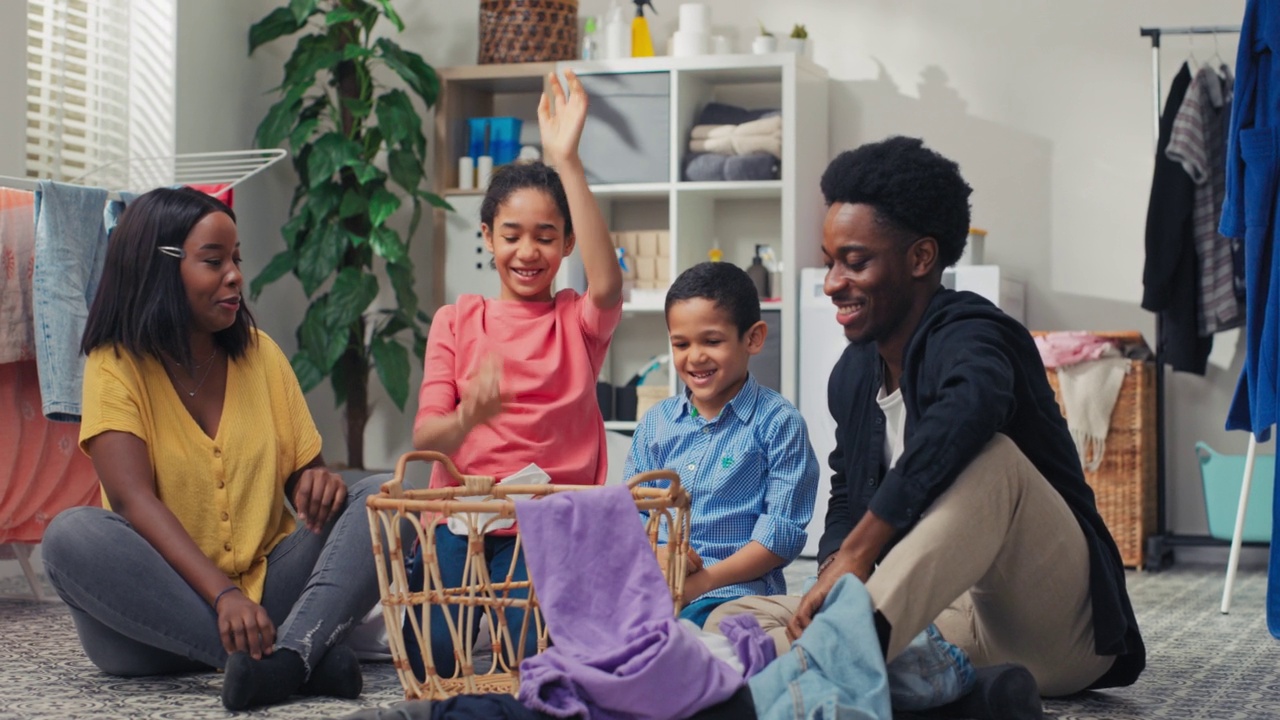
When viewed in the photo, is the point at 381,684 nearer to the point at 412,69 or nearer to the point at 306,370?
the point at 306,370

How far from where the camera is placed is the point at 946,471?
1.51 m

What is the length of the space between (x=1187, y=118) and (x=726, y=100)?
1.42 meters

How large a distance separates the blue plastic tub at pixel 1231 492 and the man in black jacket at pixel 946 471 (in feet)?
6.80

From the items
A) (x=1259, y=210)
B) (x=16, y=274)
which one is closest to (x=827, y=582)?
(x=1259, y=210)

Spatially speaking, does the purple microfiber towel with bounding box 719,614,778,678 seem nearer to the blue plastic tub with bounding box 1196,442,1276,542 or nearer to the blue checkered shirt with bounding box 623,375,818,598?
the blue checkered shirt with bounding box 623,375,818,598

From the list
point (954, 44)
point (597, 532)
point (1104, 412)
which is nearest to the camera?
point (597, 532)

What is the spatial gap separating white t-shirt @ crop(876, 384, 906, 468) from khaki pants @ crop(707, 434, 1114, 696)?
211 millimetres

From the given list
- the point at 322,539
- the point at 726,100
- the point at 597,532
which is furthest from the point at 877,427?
the point at 726,100

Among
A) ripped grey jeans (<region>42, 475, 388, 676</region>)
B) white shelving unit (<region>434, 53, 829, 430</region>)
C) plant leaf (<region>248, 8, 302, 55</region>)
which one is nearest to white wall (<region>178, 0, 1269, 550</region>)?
plant leaf (<region>248, 8, 302, 55</region>)

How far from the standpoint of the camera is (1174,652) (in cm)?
236

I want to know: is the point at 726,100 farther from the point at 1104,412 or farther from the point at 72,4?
the point at 72,4

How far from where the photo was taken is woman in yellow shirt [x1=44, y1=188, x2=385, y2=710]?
1854 millimetres

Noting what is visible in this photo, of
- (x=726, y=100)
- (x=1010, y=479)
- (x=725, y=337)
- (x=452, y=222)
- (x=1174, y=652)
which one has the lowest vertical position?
(x=1174, y=652)

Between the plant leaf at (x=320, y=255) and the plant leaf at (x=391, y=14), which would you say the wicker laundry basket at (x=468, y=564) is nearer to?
the plant leaf at (x=320, y=255)
